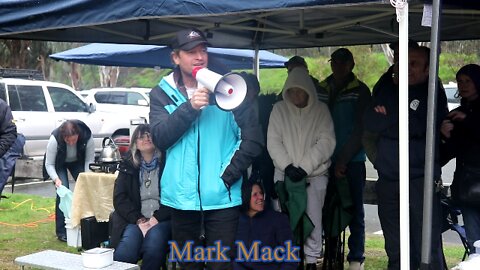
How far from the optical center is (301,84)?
4.52 metres

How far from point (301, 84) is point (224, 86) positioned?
1.34 meters

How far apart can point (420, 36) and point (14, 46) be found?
18596mm

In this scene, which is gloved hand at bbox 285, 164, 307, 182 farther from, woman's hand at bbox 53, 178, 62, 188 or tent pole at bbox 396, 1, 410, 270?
woman's hand at bbox 53, 178, 62, 188

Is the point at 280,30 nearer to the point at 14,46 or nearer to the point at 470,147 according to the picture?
the point at 470,147

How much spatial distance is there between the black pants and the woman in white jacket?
0.54 meters

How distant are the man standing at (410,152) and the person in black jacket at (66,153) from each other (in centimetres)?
332

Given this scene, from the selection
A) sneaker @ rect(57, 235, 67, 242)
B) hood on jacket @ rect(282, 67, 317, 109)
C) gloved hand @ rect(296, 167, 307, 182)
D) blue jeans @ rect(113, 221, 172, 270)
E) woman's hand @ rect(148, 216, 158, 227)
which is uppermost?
hood on jacket @ rect(282, 67, 317, 109)

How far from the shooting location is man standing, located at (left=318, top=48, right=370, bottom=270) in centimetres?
479

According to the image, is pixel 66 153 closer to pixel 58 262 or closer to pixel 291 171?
pixel 58 262

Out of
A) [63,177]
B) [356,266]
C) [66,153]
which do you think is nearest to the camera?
[356,266]

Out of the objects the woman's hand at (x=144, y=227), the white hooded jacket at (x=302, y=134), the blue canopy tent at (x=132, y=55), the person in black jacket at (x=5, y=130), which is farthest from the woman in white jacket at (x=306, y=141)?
the blue canopy tent at (x=132, y=55)

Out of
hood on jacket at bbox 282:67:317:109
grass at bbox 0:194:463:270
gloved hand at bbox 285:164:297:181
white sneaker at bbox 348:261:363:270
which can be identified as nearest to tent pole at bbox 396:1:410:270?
gloved hand at bbox 285:164:297:181

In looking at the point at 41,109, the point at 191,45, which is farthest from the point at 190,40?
the point at 41,109

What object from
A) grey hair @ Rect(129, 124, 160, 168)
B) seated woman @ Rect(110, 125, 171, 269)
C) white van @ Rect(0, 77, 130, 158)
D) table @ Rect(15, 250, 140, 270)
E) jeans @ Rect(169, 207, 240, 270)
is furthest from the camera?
white van @ Rect(0, 77, 130, 158)
